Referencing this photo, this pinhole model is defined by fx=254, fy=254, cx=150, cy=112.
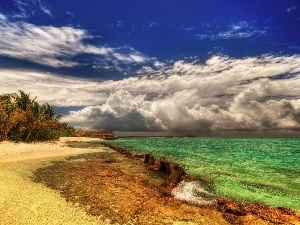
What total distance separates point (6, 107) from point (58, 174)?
2483 cm

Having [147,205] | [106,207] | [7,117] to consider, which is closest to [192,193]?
[147,205]

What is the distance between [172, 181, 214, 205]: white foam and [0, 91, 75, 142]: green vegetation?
91.6 feet

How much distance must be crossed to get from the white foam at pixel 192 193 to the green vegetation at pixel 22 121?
27.9 meters

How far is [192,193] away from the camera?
1123cm

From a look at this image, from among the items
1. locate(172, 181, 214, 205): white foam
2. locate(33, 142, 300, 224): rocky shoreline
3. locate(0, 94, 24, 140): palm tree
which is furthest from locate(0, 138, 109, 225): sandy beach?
locate(0, 94, 24, 140): palm tree

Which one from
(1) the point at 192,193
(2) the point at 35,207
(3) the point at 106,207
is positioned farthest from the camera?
(1) the point at 192,193

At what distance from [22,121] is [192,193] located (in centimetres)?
3065

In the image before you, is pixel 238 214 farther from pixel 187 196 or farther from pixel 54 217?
pixel 54 217

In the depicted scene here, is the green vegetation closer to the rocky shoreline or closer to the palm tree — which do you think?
the palm tree

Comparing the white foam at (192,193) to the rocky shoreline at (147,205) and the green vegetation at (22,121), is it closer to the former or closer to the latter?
the rocky shoreline at (147,205)

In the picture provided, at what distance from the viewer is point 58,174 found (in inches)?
535

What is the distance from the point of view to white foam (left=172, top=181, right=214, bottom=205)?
10.0 meters

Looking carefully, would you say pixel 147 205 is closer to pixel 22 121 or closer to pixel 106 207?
pixel 106 207

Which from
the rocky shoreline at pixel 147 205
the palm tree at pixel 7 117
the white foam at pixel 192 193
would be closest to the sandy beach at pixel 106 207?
the rocky shoreline at pixel 147 205
